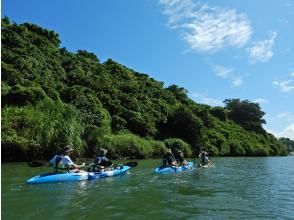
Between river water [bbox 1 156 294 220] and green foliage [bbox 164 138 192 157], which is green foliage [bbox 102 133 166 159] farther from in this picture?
river water [bbox 1 156 294 220]

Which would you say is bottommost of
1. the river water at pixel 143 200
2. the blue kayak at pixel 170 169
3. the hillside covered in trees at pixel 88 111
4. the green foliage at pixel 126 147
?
the river water at pixel 143 200

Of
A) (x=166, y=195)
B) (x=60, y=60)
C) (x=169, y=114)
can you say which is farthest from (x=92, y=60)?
(x=166, y=195)

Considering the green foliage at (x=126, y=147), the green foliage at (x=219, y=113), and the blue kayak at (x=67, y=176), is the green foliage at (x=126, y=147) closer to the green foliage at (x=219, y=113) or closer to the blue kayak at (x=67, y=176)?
the blue kayak at (x=67, y=176)

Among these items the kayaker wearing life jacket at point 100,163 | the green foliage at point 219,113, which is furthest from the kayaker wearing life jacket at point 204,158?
the green foliage at point 219,113

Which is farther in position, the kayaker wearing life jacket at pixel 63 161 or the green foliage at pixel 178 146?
the green foliage at pixel 178 146

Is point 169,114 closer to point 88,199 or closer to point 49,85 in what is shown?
point 49,85

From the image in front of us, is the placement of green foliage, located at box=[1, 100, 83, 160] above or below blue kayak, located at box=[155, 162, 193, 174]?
above

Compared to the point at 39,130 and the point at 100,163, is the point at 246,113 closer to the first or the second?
the point at 39,130

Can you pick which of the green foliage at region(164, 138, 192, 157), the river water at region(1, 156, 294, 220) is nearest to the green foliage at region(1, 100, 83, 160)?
the river water at region(1, 156, 294, 220)

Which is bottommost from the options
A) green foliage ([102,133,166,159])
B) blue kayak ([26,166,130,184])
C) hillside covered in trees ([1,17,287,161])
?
blue kayak ([26,166,130,184])

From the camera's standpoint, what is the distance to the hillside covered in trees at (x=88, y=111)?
99.6ft

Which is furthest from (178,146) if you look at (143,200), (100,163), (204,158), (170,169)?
(143,200)

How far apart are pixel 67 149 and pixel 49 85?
29551 mm

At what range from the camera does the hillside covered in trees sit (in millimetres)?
30359
